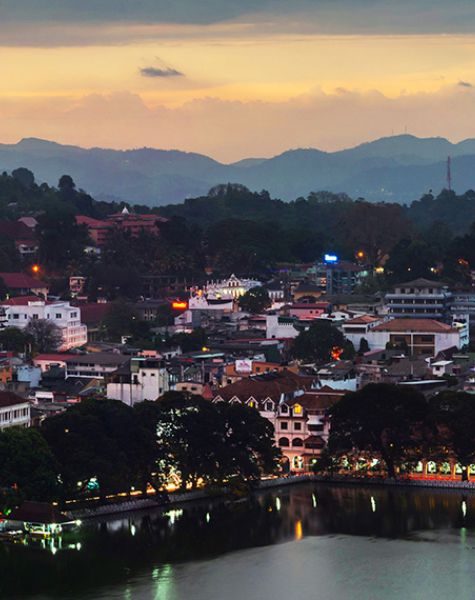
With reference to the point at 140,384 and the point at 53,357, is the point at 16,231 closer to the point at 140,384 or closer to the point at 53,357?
the point at 53,357

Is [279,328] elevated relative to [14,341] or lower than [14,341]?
elevated

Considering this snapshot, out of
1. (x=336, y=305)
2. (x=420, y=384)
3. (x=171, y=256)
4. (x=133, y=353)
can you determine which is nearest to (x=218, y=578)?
(x=420, y=384)

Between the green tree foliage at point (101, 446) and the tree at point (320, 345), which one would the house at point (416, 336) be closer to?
the tree at point (320, 345)

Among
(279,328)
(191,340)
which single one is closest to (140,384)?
(191,340)

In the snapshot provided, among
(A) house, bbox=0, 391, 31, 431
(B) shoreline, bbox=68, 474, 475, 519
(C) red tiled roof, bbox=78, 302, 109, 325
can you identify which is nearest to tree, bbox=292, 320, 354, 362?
(C) red tiled roof, bbox=78, 302, 109, 325

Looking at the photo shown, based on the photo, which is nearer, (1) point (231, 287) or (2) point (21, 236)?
(1) point (231, 287)

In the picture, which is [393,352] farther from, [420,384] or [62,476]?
[62,476]
